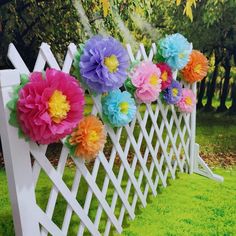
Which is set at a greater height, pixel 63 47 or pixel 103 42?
pixel 103 42

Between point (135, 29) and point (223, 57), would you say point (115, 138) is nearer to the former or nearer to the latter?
point (135, 29)

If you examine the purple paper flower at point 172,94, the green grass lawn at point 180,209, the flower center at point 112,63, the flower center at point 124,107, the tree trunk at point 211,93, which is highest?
the flower center at point 112,63

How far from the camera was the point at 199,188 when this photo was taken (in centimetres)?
302

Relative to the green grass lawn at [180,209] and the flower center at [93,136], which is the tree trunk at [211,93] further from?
the flower center at [93,136]

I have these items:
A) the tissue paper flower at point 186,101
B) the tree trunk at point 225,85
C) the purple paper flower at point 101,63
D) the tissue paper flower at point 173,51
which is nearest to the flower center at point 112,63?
the purple paper flower at point 101,63

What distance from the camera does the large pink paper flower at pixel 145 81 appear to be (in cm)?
214

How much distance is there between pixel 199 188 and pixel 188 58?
1.06m

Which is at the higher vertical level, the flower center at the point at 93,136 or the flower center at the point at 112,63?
the flower center at the point at 112,63

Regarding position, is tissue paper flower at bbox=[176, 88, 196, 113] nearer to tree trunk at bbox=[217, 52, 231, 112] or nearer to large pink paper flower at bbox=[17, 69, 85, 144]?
large pink paper flower at bbox=[17, 69, 85, 144]

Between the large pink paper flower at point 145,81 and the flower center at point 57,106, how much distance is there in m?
0.82

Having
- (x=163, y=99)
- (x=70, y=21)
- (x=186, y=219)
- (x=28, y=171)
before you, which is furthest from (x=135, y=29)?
(x=28, y=171)

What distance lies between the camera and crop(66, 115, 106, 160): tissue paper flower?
5.33 ft

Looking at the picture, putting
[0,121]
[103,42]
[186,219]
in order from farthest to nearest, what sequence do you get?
[186,219] < [103,42] < [0,121]

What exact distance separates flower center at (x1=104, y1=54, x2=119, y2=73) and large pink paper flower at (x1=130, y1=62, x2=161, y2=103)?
0.42 m
